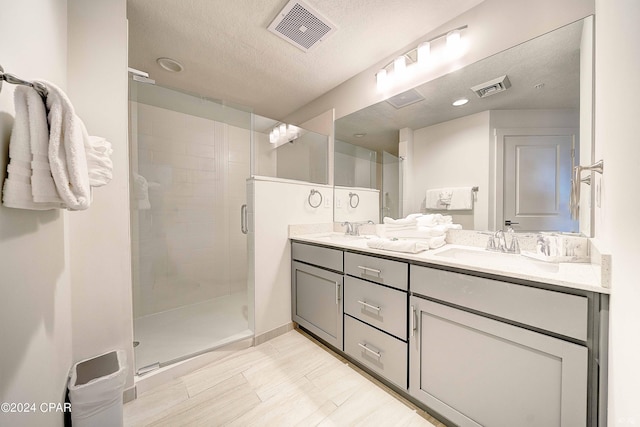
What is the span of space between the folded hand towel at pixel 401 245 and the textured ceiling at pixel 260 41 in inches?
57.1

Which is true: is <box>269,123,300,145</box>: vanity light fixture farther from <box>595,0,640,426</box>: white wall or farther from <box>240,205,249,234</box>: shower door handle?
<box>595,0,640,426</box>: white wall

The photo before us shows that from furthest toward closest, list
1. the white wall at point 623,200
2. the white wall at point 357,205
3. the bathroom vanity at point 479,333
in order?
1. the white wall at point 357,205
2. the bathroom vanity at point 479,333
3. the white wall at point 623,200

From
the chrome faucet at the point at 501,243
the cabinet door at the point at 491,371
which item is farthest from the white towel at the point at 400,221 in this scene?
the cabinet door at the point at 491,371

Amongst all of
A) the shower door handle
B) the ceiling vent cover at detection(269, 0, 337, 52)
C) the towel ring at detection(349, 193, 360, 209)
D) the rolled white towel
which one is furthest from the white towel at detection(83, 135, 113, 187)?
the towel ring at detection(349, 193, 360, 209)

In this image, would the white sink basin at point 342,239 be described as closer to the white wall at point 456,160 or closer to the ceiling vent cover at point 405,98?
the white wall at point 456,160

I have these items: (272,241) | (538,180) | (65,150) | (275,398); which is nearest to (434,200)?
(538,180)

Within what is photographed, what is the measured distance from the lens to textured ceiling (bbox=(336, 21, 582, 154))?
3.67 feet

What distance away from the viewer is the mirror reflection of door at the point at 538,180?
3.79 feet

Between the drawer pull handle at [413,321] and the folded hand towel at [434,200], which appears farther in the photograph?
the folded hand towel at [434,200]

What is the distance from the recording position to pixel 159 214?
1.80 metres

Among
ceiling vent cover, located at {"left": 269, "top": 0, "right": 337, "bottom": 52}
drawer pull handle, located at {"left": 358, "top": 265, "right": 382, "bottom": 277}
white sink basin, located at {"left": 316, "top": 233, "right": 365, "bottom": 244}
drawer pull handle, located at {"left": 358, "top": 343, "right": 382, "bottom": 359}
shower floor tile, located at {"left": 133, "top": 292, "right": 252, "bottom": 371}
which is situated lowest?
shower floor tile, located at {"left": 133, "top": 292, "right": 252, "bottom": 371}

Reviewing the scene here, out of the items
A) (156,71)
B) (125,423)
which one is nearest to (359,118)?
(156,71)

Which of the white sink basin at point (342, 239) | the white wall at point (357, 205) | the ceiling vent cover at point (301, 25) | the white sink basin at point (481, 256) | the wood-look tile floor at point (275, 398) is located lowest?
the wood-look tile floor at point (275, 398)

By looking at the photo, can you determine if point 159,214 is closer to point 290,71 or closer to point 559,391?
point 290,71
